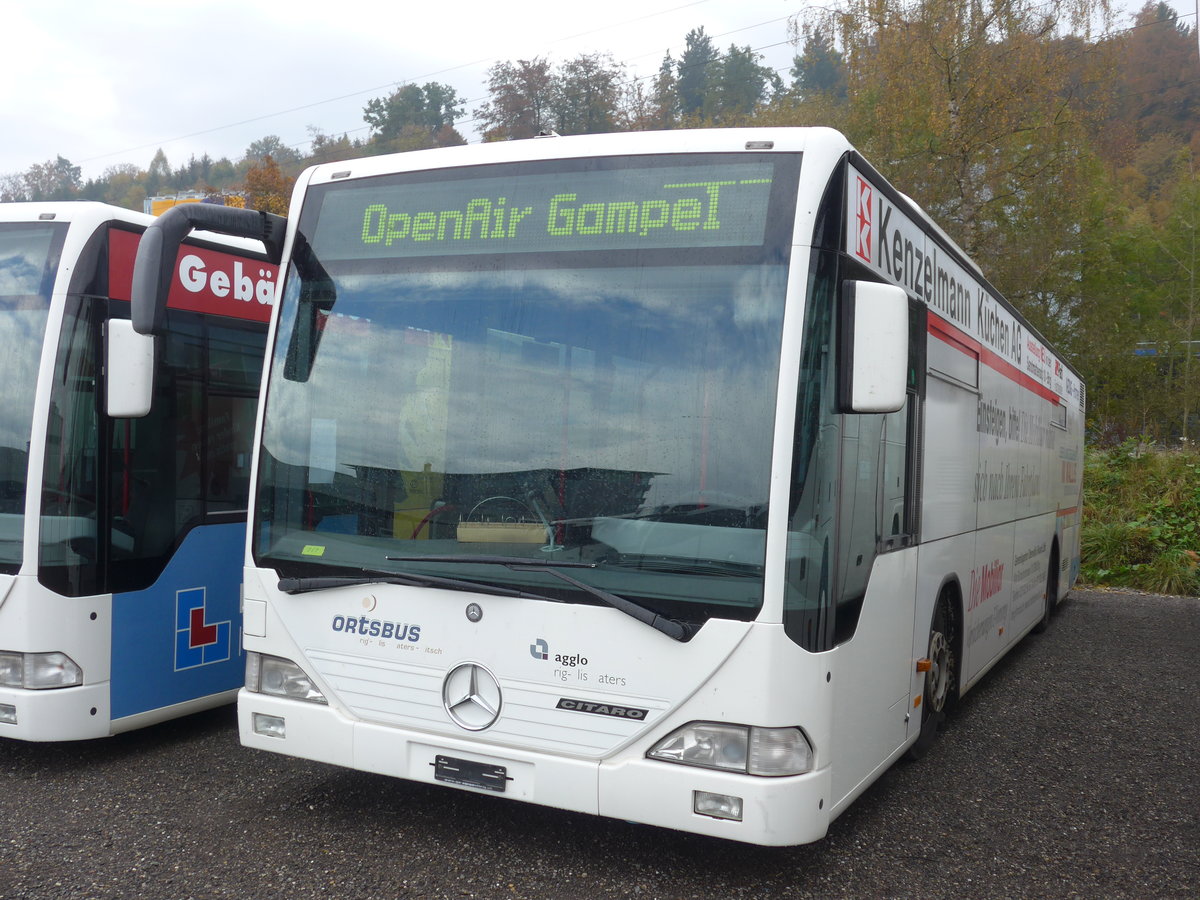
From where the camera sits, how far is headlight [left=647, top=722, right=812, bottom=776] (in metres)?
3.57

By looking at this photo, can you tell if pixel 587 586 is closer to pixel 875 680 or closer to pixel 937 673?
pixel 875 680

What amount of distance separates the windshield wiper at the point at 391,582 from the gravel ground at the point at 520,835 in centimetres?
103

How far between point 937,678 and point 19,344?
4845 mm

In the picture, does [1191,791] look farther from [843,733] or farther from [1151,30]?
[1151,30]

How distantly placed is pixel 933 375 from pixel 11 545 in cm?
443

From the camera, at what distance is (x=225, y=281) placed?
6082 mm

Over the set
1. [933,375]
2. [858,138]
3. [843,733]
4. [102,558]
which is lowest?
[843,733]

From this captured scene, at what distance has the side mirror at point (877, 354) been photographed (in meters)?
3.55

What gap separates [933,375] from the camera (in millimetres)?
5305

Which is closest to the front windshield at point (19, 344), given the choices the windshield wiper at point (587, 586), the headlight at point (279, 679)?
the headlight at point (279, 679)

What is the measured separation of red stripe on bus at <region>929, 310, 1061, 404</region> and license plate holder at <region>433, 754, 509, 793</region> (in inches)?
115

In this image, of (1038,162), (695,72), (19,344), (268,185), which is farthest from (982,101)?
(695,72)

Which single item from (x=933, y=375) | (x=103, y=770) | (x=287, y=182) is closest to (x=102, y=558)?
(x=103, y=770)

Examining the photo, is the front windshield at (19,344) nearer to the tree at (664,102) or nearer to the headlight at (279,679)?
the headlight at (279,679)
